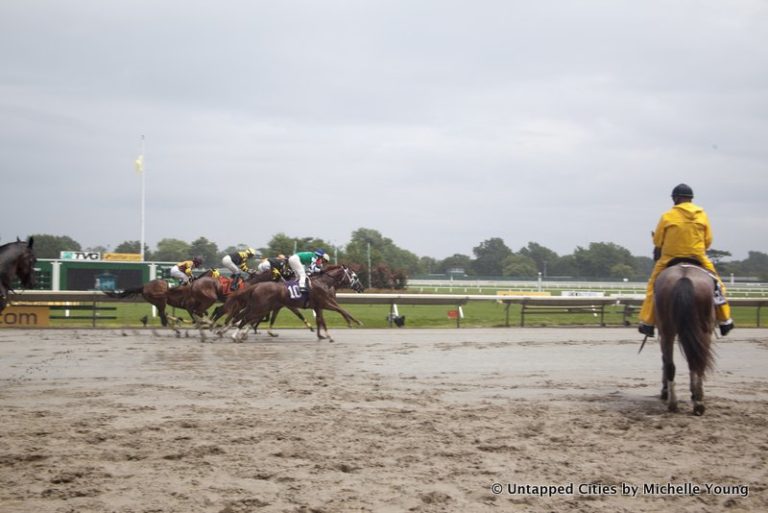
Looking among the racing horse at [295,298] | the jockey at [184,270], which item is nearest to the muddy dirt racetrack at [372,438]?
the racing horse at [295,298]

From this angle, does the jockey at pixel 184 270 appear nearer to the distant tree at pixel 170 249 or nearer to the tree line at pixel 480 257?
the tree line at pixel 480 257

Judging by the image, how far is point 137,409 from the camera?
834cm

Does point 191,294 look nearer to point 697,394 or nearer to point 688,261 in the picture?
point 688,261

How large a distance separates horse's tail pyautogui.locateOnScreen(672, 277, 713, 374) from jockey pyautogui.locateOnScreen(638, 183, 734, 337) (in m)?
0.76

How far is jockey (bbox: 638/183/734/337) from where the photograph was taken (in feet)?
30.3

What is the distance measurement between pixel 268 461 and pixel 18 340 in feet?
47.9

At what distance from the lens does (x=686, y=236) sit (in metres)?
9.27

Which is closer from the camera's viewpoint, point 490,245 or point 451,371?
point 451,371

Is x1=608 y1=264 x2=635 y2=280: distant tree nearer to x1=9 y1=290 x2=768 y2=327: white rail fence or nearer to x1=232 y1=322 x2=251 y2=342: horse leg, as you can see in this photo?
x1=9 y1=290 x2=768 y2=327: white rail fence

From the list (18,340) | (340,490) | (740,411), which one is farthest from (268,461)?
(18,340)

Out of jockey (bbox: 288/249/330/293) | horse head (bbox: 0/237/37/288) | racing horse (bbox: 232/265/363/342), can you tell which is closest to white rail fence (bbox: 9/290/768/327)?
jockey (bbox: 288/249/330/293)

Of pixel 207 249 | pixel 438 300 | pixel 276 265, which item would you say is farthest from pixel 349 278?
pixel 207 249

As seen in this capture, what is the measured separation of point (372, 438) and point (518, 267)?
350 feet

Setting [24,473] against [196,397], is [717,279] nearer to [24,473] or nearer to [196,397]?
[196,397]
